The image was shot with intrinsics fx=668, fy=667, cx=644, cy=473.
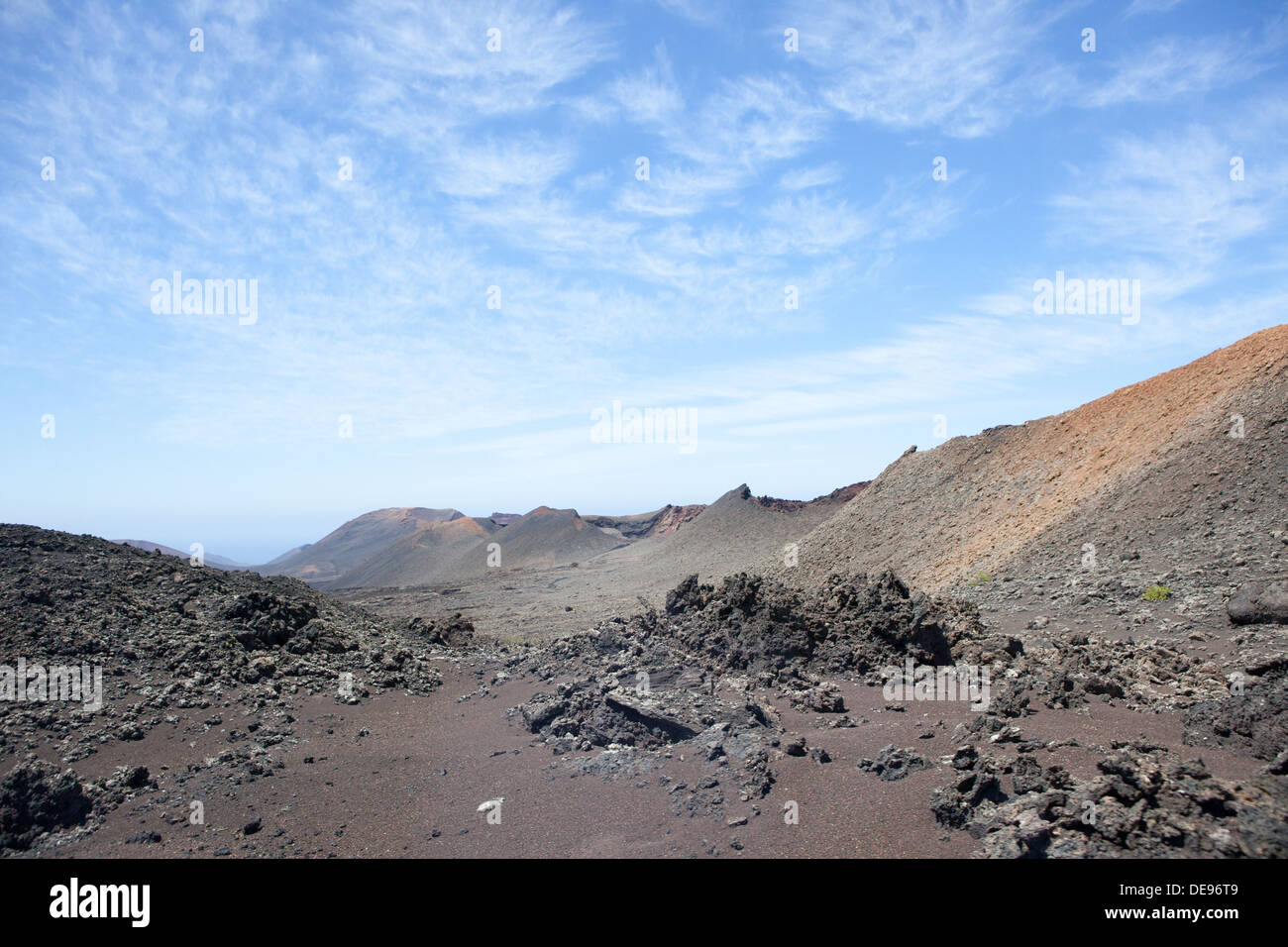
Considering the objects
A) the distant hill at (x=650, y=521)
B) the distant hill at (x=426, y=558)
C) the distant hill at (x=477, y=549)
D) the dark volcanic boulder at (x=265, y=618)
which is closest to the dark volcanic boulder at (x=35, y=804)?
the dark volcanic boulder at (x=265, y=618)

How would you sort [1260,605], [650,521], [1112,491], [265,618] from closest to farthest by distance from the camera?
[1260,605] < [265,618] < [1112,491] < [650,521]

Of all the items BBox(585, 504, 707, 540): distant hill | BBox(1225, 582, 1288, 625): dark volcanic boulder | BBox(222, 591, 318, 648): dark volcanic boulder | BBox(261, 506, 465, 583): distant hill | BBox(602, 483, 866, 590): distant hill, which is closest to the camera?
BBox(1225, 582, 1288, 625): dark volcanic boulder

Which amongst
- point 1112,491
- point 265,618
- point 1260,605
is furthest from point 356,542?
point 1260,605

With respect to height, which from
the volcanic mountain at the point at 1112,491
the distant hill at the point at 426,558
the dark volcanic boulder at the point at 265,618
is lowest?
the distant hill at the point at 426,558

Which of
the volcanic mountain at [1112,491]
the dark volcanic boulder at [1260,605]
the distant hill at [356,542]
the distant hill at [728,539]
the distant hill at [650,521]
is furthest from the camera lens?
the distant hill at [356,542]

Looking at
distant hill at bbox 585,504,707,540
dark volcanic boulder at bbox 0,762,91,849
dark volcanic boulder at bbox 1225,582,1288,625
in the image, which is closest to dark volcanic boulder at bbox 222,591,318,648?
dark volcanic boulder at bbox 0,762,91,849

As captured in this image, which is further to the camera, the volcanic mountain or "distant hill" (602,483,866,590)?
"distant hill" (602,483,866,590)

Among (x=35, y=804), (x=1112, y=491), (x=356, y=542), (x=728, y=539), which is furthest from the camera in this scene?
(x=356, y=542)

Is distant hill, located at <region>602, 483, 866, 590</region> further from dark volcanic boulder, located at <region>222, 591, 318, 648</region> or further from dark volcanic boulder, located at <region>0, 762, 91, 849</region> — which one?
dark volcanic boulder, located at <region>0, 762, 91, 849</region>

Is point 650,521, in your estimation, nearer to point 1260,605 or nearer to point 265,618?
point 265,618

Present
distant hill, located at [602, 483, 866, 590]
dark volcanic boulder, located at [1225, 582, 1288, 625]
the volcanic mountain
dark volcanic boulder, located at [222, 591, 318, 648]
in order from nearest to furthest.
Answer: dark volcanic boulder, located at [1225, 582, 1288, 625], dark volcanic boulder, located at [222, 591, 318, 648], the volcanic mountain, distant hill, located at [602, 483, 866, 590]

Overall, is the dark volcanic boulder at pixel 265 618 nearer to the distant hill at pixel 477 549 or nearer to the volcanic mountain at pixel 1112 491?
the volcanic mountain at pixel 1112 491

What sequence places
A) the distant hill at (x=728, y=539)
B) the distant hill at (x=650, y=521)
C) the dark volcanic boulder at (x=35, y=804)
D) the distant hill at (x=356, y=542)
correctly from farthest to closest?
the distant hill at (x=356, y=542)
the distant hill at (x=650, y=521)
the distant hill at (x=728, y=539)
the dark volcanic boulder at (x=35, y=804)
